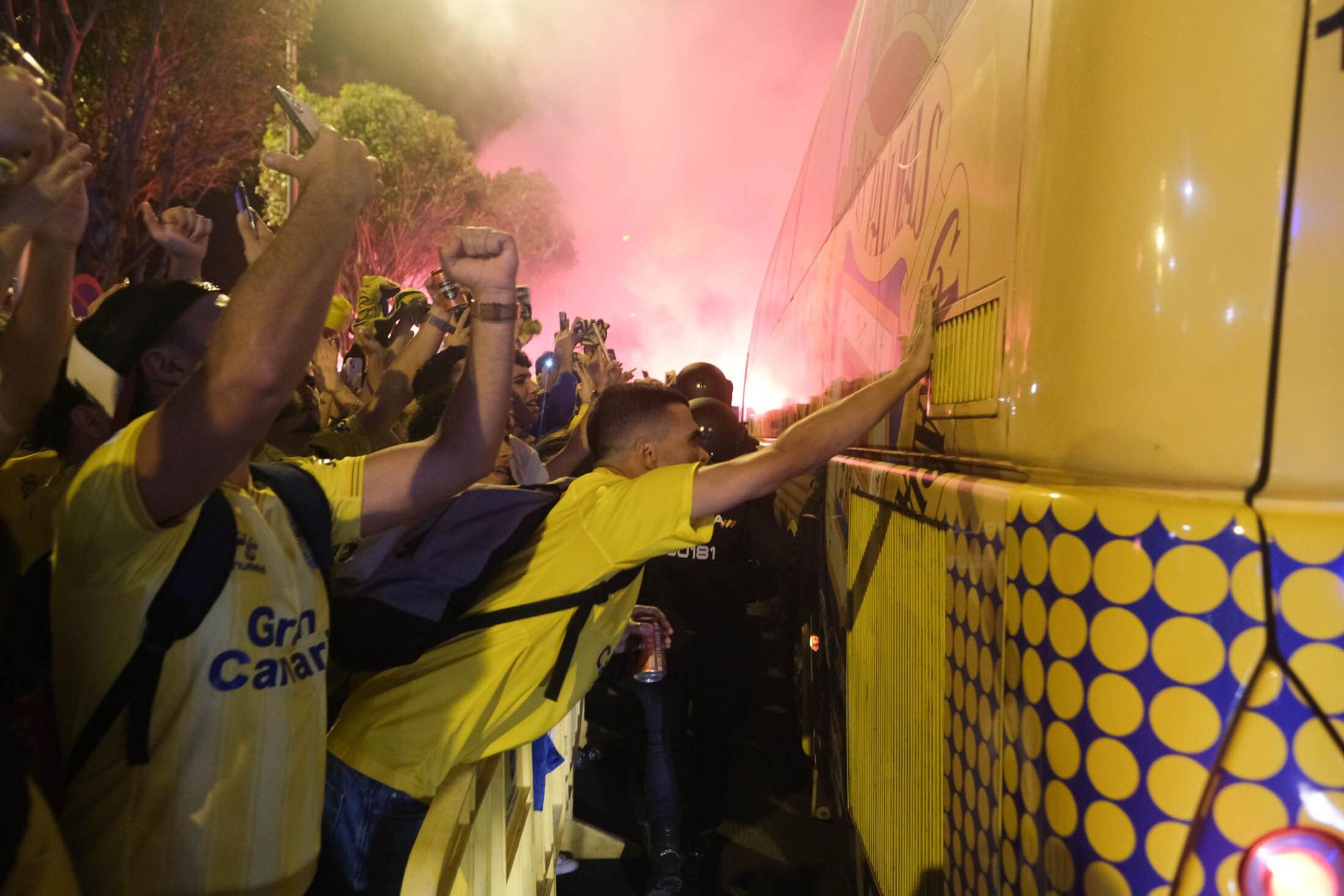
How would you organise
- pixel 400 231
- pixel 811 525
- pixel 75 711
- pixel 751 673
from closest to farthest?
pixel 75 711 < pixel 811 525 < pixel 751 673 < pixel 400 231

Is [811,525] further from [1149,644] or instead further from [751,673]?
[1149,644]

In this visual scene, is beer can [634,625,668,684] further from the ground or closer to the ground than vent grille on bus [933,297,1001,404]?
closer to the ground

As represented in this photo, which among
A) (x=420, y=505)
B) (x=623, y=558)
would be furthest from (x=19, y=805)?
(x=623, y=558)

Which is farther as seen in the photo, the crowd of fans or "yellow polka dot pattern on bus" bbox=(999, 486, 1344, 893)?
the crowd of fans

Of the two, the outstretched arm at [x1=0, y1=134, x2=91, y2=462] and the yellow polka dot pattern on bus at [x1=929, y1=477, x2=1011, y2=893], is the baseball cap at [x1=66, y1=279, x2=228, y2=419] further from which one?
the yellow polka dot pattern on bus at [x1=929, y1=477, x2=1011, y2=893]

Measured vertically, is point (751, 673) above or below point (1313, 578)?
below

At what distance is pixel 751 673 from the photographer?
402 centimetres

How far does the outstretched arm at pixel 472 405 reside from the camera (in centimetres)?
208

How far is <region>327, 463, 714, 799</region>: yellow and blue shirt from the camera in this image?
202 centimetres

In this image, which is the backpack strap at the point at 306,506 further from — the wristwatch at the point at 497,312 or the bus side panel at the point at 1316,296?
the bus side panel at the point at 1316,296

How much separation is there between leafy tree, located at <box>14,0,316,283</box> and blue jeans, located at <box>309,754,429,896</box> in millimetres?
15510

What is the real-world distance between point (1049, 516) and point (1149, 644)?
23 centimetres

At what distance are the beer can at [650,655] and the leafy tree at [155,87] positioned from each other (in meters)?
15.0

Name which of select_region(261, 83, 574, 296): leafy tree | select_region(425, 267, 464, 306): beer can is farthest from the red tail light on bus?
select_region(261, 83, 574, 296): leafy tree
